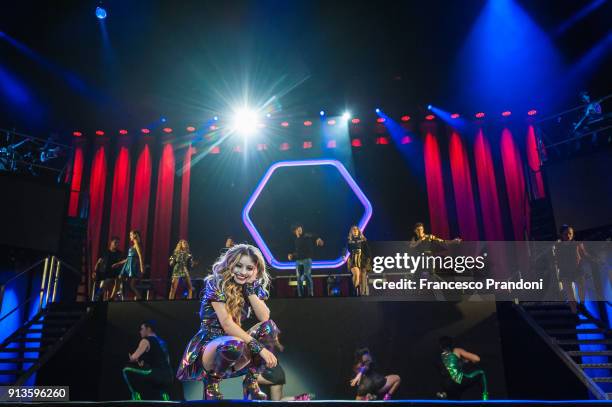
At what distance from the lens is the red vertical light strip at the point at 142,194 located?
14.9 metres

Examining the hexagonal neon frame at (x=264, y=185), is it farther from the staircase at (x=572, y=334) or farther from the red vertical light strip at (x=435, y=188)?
the staircase at (x=572, y=334)

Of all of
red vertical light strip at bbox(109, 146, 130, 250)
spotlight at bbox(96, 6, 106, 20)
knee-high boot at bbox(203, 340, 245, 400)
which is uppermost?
spotlight at bbox(96, 6, 106, 20)

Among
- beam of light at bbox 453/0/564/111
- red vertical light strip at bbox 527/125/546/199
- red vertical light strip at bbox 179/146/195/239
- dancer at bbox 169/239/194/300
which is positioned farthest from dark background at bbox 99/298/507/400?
beam of light at bbox 453/0/564/111

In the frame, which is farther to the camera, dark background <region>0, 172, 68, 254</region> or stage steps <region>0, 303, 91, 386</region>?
dark background <region>0, 172, 68, 254</region>

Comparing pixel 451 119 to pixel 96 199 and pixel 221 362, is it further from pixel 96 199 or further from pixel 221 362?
pixel 221 362

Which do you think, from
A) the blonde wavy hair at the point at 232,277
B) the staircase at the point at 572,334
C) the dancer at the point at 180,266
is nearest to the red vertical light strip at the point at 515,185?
the staircase at the point at 572,334

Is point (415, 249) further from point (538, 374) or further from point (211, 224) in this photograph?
point (211, 224)

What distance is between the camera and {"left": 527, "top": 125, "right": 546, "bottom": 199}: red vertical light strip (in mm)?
13531

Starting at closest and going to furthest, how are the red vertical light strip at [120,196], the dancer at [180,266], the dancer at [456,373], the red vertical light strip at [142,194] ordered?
the dancer at [456,373]
the dancer at [180,266]
the red vertical light strip at [120,196]
the red vertical light strip at [142,194]

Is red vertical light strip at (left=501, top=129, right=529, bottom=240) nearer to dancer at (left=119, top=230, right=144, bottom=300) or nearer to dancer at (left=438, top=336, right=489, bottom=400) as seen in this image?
Result: dancer at (left=438, top=336, right=489, bottom=400)

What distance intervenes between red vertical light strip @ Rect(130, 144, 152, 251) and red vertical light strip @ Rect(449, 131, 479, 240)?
31.6ft

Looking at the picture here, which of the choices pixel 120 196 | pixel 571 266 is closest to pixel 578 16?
pixel 571 266

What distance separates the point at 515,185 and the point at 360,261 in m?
6.55

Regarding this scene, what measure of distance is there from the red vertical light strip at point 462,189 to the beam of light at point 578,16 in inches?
155
